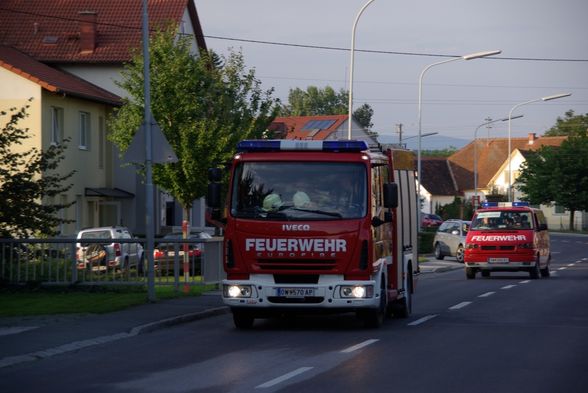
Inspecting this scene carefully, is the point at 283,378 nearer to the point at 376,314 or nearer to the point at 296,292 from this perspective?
the point at 296,292

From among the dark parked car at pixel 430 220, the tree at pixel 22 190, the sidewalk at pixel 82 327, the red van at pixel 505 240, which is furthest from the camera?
the dark parked car at pixel 430 220

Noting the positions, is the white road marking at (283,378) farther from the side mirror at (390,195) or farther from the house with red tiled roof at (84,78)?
the house with red tiled roof at (84,78)

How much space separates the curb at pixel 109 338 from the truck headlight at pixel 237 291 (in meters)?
1.30

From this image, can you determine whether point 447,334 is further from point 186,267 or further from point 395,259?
point 186,267

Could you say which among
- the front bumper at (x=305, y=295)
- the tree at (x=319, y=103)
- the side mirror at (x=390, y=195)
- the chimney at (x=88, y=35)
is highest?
the tree at (x=319, y=103)

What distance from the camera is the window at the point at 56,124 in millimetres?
43438

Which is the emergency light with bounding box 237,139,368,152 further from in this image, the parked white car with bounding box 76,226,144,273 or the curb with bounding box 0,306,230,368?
the parked white car with bounding box 76,226,144,273

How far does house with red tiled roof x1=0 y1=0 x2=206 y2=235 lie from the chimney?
0.04m

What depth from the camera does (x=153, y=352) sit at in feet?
46.8

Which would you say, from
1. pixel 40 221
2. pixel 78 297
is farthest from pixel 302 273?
pixel 40 221

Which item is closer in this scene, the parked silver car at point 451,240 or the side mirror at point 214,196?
the side mirror at point 214,196

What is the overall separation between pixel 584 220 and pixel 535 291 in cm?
9018

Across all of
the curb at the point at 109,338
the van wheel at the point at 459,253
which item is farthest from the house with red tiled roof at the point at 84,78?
the curb at the point at 109,338

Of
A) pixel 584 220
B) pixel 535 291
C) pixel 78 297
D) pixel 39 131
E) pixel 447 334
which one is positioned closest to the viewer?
pixel 447 334
